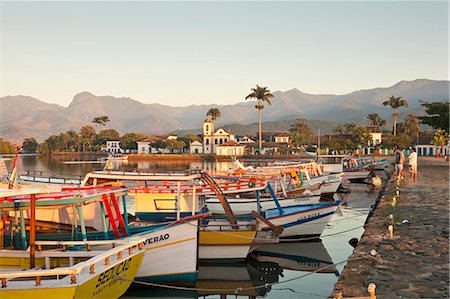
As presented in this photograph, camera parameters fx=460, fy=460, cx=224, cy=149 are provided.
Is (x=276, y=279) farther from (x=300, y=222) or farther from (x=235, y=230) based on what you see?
(x=300, y=222)

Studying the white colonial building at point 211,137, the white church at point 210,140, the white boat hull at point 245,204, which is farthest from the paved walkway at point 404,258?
the white colonial building at point 211,137

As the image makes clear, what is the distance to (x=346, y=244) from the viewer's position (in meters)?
21.3

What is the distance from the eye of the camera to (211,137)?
460 feet

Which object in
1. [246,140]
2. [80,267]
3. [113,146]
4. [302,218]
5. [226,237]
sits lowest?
[226,237]

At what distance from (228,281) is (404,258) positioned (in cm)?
603

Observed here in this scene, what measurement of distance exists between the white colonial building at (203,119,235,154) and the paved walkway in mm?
118768

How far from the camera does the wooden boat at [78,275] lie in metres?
9.07

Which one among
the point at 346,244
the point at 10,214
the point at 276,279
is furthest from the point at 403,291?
the point at 346,244

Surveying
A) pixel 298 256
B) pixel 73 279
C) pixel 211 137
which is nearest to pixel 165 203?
pixel 298 256

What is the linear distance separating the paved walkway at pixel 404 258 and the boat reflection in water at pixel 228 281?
372 centimetres

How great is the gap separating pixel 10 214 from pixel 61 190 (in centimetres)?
153

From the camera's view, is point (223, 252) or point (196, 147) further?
point (196, 147)

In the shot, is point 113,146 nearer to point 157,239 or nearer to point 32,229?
point 157,239

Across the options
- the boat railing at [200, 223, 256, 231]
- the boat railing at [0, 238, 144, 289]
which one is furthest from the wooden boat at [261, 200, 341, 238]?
the boat railing at [0, 238, 144, 289]
